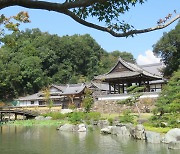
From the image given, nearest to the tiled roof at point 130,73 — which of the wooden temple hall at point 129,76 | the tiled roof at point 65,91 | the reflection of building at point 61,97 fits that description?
the wooden temple hall at point 129,76

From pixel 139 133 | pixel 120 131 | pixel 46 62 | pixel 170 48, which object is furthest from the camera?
pixel 46 62

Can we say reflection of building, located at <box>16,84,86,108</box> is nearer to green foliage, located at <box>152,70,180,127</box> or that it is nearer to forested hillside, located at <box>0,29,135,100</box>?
forested hillside, located at <box>0,29,135,100</box>

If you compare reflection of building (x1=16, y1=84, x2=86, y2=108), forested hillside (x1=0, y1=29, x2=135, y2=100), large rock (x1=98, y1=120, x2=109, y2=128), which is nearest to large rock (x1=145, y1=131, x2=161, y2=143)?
large rock (x1=98, y1=120, x2=109, y2=128)

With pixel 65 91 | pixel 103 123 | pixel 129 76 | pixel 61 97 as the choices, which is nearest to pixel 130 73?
pixel 129 76

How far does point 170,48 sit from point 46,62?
1214 inches

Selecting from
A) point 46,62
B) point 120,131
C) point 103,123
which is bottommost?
point 103,123

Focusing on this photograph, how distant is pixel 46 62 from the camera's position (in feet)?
186

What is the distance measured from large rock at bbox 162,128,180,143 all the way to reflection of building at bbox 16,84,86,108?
2501cm

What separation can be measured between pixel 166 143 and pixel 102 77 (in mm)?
18242

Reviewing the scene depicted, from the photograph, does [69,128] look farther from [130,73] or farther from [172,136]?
[130,73]

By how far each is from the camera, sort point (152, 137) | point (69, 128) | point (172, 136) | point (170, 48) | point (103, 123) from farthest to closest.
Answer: point (170, 48), point (103, 123), point (69, 128), point (152, 137), point (172, 136)

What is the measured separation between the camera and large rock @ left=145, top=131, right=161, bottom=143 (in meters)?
13.5

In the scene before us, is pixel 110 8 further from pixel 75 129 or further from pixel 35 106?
pixel 35 106

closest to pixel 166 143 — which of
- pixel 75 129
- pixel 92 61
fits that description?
pixel 75 129
